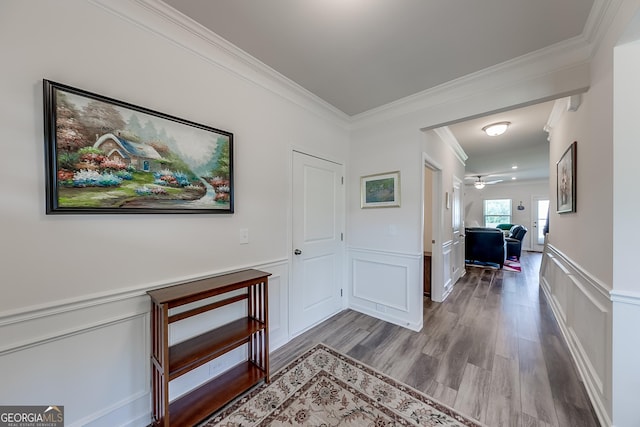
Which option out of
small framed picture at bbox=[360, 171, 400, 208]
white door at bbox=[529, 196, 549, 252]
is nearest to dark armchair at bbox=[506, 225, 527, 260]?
white door at bbox=[529, 196, 549, 252]

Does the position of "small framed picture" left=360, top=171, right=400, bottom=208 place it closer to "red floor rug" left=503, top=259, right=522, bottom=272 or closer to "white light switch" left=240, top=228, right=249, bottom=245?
"white light switch" left=240, top=228, right=249, bottom=245

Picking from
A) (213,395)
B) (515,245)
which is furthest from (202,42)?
(515,245)

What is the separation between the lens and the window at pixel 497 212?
9.13m

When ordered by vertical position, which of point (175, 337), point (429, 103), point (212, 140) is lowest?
point (175, 337)

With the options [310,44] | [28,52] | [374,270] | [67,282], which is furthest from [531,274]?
[28,52]

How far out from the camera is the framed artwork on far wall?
2.21 meters

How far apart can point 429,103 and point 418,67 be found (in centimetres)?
55

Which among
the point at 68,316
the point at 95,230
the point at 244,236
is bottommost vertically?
the point at 68,316

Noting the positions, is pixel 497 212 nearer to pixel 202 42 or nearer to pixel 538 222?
pixel 538 222

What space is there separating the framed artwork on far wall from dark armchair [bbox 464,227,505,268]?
288 centimetres

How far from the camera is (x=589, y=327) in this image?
1.79 m

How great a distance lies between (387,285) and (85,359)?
2621 millimetres

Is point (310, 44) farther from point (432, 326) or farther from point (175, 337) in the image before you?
point (432, 326)

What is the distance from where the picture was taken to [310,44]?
1.80 meters
